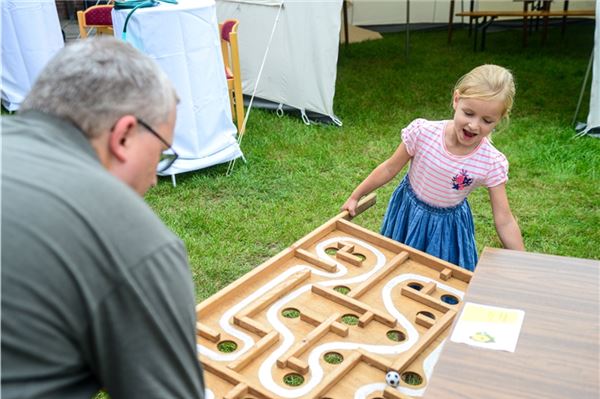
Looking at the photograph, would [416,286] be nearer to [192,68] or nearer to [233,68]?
[192,68]

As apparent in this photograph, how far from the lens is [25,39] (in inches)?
232

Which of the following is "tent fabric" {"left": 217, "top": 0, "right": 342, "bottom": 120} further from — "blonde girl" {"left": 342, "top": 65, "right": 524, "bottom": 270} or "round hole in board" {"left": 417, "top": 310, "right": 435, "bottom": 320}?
"round hole in board" {"left": 417, "top": 310, "right": 435, "bottom": 320}

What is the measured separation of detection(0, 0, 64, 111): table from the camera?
5.79 meters

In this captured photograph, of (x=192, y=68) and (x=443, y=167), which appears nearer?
(x=443, y=167)

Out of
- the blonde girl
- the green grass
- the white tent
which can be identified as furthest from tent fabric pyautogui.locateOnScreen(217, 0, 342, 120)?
the blonde girl

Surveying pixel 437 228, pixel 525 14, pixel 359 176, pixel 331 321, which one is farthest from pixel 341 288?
pixel 525 14

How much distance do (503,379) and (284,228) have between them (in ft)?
8.27

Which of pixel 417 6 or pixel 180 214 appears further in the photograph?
pixel 417 6

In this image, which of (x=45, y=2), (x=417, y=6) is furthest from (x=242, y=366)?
(x=417, y=6)

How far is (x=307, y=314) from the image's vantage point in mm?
2221

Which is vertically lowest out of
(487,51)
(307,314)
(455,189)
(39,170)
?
(487,51)

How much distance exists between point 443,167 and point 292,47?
343 centimetres

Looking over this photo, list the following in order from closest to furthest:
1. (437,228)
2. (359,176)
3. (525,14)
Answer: (437,228) → (359,176) → (525,14)

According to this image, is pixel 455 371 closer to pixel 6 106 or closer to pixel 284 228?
pixel 284 228
